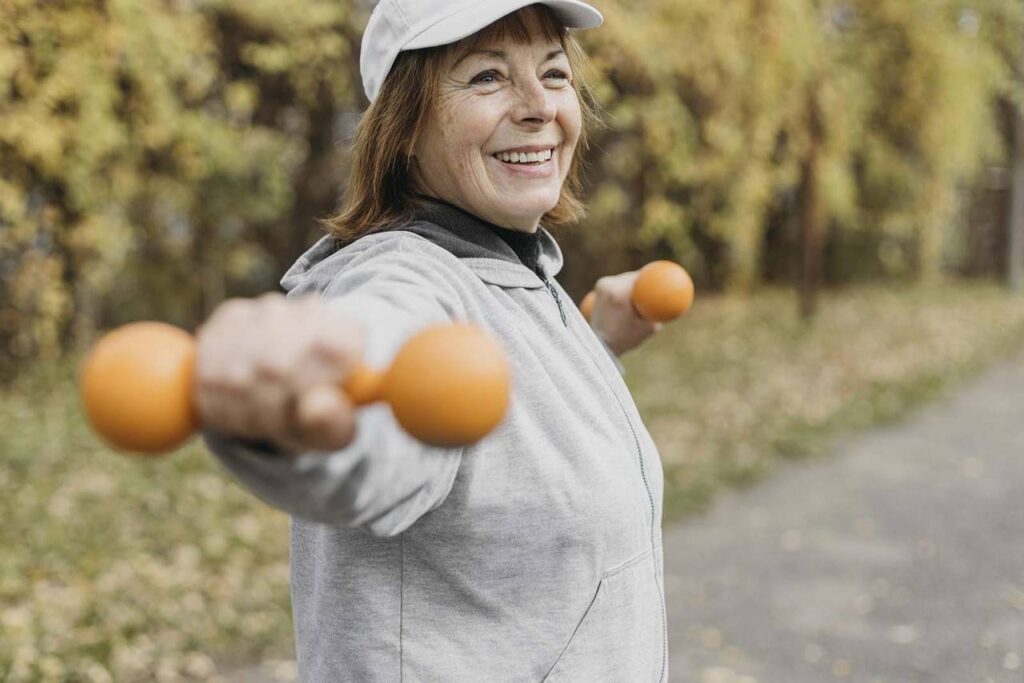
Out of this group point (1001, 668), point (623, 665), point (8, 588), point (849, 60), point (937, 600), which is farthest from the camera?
point (849, 60)

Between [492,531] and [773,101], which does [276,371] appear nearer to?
[492,531]

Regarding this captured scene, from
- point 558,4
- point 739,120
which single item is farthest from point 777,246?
point 558,4

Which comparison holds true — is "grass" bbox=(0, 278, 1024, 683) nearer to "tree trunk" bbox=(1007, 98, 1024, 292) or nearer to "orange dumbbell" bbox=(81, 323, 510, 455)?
"orange dumbbell" bbox=(81, 323, 510, 455)

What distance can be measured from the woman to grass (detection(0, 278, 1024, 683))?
2339 millimetres

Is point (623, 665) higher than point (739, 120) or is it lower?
higher

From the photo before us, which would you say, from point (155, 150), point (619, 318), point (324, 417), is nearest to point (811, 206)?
point (155, 150)

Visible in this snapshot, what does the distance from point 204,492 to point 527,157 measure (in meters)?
4.08

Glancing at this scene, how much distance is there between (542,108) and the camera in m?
1.41

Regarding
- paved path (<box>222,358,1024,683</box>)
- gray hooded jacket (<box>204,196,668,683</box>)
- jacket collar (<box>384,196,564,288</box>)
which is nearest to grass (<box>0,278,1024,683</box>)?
paved path (<box>222,358,1024,683</box>)

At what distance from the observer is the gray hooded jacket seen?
1.16 m

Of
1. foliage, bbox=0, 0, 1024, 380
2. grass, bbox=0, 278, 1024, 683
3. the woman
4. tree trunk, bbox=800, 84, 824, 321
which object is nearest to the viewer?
the woman

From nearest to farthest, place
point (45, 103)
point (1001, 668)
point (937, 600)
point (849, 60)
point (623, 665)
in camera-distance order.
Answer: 1. point (623, 665)
2. point (1001, 668)
3. point (937, 600)
4. point (45, 103)
5. point (849, 60)

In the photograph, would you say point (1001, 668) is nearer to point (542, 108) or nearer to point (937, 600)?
point (937, 600)

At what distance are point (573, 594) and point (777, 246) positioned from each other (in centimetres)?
1475
